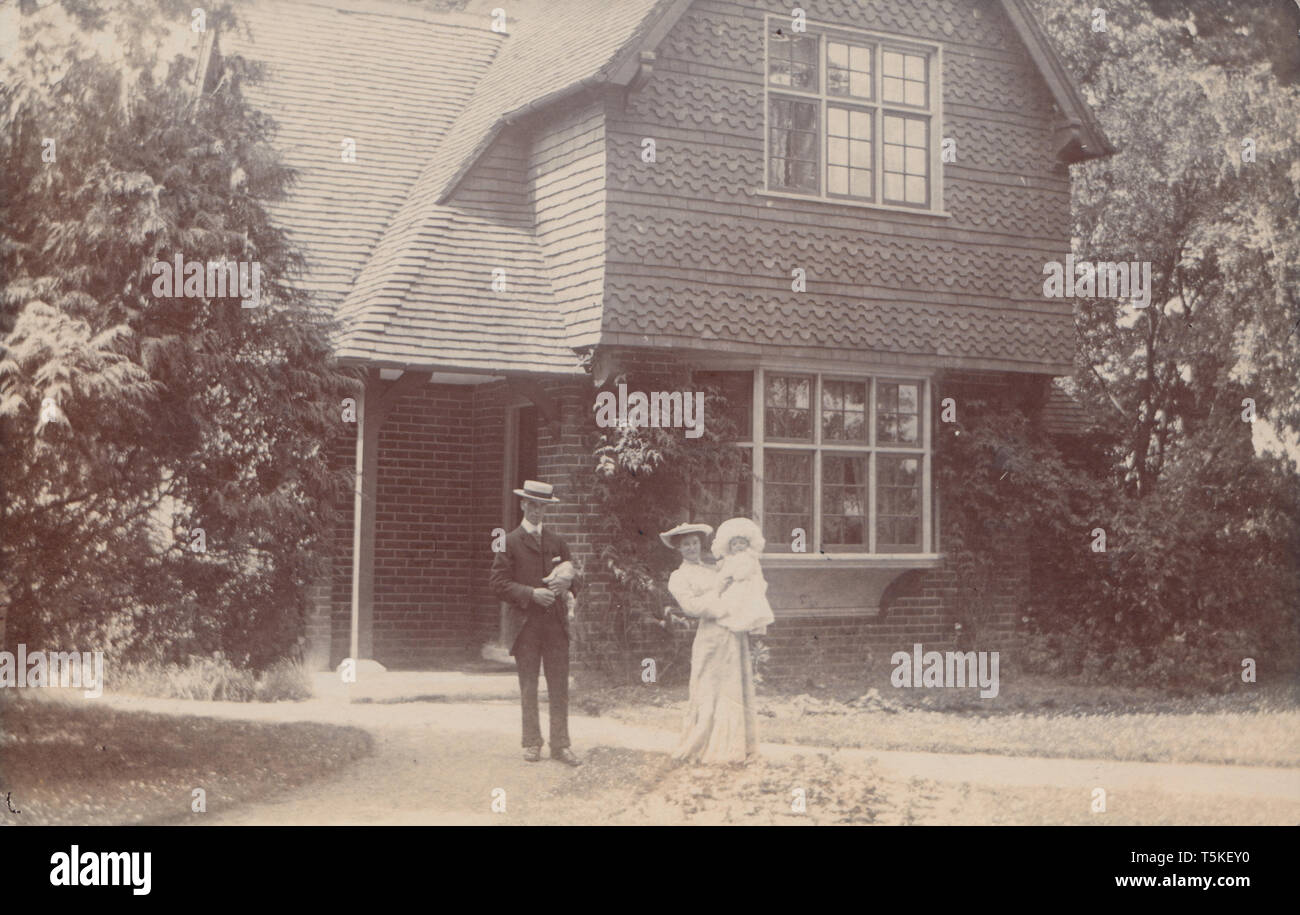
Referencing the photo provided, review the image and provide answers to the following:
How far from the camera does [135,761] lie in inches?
354

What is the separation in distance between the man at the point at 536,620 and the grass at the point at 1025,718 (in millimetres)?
1326

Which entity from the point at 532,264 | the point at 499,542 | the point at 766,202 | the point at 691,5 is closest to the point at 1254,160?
the point at 766,202

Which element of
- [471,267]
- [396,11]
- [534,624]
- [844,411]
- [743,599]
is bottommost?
[534,624]

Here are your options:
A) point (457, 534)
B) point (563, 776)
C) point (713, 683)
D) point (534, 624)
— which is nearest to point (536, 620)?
point (534, 624)

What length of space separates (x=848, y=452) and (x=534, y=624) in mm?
4817

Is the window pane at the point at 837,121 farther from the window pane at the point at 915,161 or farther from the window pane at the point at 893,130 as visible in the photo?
the window pane at the point at 915,161

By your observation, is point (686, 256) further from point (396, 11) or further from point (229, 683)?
point (229, 683)

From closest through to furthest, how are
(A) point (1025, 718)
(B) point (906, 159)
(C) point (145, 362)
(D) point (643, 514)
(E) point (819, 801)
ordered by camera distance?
(C) point (145, 362) → (E) point (819, 801) → (A) point (1025, 718) → (D) point (643, 514) → (B) point (906, 159)

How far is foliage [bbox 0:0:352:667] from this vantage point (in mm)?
8453

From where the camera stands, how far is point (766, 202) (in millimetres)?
12578

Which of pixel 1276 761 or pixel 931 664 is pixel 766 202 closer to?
pixel 931 664

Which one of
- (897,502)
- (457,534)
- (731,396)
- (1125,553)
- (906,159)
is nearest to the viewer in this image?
(457,534)
